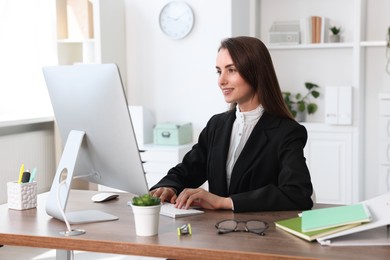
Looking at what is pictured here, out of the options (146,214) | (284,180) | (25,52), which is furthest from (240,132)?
(25,52)

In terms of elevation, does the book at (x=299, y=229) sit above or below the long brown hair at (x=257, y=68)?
below

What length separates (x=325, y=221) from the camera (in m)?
1.81

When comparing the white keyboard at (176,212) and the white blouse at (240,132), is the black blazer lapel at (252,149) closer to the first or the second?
the white blouse at (240,132)

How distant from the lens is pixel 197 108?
17.2 feet

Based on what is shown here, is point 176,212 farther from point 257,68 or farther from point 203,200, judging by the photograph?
point 257,68

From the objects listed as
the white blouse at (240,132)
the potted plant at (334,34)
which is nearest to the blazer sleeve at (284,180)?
the white blouse at (240,132)

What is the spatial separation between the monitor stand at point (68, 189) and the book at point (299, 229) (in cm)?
57

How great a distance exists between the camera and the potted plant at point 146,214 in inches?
71.6

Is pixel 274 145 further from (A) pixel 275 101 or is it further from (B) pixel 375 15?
(B) pixel 375 15

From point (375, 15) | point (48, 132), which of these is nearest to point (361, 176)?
point (375, 15)

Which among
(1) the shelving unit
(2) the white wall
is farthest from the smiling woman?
(1) the shelving unit

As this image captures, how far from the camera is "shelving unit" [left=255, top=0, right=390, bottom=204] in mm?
5289

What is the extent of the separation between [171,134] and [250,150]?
8.86 feet

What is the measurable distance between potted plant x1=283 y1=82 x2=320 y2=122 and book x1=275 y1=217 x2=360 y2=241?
3.69m
